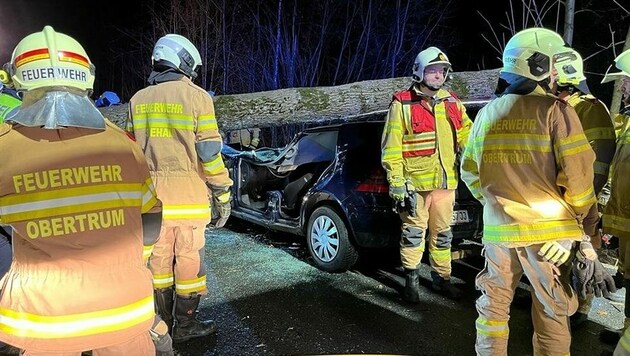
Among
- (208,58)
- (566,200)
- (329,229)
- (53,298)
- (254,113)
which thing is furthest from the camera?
(208,58)

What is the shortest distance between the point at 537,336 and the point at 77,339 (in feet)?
7.54

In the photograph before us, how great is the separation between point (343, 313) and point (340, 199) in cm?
114

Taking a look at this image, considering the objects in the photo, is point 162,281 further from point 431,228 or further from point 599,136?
point 599,136

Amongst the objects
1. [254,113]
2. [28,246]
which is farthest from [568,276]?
[254,113]

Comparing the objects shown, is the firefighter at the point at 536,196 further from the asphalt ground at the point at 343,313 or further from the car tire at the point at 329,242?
the car tire at the point at 329,242

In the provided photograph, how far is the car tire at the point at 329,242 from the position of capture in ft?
16.2

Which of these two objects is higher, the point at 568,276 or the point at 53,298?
the point at 53,298

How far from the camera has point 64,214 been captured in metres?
1.80

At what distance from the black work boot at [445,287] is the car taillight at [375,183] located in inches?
34.9

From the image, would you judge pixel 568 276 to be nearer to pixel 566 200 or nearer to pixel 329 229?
pixel 566 200

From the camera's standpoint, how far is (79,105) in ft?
6.23

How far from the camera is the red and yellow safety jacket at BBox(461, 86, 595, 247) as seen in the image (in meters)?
2.66

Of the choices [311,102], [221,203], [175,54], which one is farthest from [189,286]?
[311,102]

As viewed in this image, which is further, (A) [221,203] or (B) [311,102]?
(B) [311,102]
